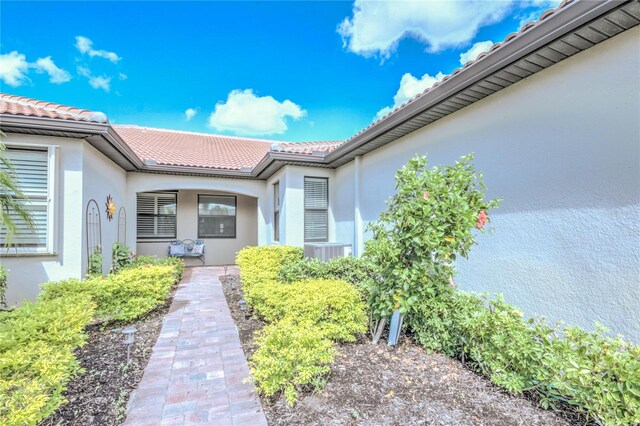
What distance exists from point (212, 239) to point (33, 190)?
731 centimetres

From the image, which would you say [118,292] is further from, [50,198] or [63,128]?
[63,128]

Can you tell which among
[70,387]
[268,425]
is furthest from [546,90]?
[70,387]

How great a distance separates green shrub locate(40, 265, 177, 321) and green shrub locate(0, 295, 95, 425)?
2.91ft

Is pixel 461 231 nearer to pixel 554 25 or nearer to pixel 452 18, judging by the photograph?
pixel 554 25

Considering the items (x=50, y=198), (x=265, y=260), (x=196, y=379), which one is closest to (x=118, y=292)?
(x=50, y=198)

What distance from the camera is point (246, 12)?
314 inches

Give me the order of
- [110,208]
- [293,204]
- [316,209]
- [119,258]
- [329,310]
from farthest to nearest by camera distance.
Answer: [316,209] → [293,204] → [119,258] → [110,208] → [329,310]

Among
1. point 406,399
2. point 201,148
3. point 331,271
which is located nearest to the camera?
point 406,399

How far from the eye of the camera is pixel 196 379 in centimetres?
333

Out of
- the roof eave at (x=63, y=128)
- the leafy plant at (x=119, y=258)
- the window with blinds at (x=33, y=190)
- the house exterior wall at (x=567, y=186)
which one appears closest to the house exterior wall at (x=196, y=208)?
the leafy plant at (x=119, y=258)

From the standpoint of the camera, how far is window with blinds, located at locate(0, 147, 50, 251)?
5.46m

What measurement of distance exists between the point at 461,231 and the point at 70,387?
4.46 metres

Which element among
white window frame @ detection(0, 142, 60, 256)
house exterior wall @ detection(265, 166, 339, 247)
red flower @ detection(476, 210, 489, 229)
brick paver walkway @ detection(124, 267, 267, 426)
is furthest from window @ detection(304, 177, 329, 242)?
red flower @ detection(476, 210, 489, 229)

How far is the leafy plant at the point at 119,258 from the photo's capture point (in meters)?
8.02
